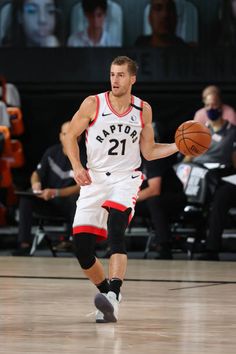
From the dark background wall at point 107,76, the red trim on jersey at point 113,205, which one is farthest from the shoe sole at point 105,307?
the dark background wall at point 107,76

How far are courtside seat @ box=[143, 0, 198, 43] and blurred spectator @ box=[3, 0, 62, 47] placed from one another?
103 centimetres

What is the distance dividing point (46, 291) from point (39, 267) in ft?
6.05

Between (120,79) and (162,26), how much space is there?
6418 millimetres

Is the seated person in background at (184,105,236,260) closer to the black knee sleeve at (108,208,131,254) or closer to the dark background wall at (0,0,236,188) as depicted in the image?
the dark background wall at (0,0,236,188)

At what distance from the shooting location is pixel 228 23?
1245 centimetres

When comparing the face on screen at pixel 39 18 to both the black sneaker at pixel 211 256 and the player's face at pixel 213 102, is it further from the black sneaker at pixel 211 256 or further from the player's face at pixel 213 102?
the black sneaker at pixel 211 256

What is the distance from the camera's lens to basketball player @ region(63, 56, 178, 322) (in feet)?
20.2

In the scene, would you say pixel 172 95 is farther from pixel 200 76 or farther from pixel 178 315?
pixel 178 315

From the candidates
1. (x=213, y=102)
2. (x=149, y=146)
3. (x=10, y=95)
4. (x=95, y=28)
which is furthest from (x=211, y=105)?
(x=149, y=146)

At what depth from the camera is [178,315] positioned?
20.6 ft

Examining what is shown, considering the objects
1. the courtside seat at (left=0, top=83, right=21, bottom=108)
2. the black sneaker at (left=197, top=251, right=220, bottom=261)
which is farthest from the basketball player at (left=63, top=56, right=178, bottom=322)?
the courtside seat at (left=0, top=83, right=21, bottom=108)

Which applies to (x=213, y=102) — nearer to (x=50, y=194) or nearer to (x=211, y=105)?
(x=211, y=105)

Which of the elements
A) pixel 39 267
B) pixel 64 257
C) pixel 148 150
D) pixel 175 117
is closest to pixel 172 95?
pixel 175 117

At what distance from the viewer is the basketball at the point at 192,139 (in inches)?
245
